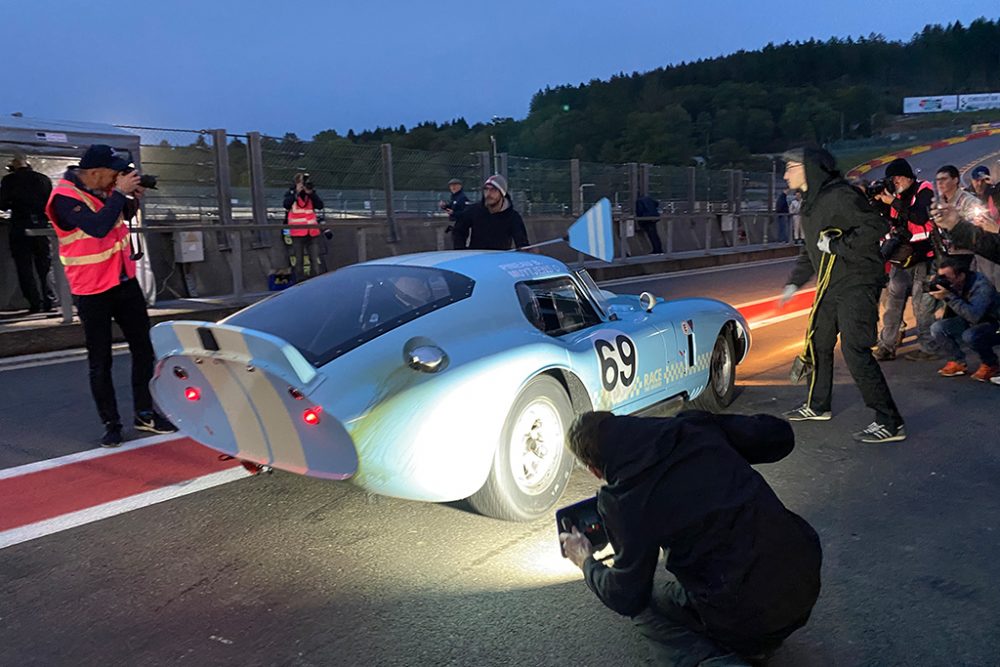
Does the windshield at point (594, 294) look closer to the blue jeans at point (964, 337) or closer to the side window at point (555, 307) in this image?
the side window at point (555, 307)

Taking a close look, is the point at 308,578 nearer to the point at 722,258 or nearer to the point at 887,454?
the point at 887,454

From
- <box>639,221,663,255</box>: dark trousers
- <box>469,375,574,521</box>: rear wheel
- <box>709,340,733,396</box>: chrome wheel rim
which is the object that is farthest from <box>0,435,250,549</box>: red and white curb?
<box>639,221,663,255</box>: dark trousers

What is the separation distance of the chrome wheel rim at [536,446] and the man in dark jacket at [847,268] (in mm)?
2196

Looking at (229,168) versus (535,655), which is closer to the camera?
(535,655)

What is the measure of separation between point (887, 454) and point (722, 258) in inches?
649

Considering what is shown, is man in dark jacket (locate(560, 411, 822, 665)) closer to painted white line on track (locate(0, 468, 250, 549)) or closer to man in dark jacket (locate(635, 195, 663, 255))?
painted white line on track (locate(0, 468, 250, 549))

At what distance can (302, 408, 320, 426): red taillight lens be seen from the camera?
3.14 metres

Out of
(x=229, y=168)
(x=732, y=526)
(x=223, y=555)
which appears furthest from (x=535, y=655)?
(x=229, y=168)

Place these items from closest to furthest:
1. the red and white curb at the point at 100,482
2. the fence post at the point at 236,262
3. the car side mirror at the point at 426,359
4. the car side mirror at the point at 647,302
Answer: the car side mirror at the point at 426,359 < the red and white curb at the point at 100,482 < the car side mirror at the point at 647,302 < the fence post at the point at 236,262

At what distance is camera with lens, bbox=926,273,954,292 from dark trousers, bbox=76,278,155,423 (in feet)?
19.9

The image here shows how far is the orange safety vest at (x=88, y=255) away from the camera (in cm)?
489

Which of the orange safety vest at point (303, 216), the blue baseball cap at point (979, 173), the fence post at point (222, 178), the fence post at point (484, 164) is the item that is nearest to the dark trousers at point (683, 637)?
the blue baseball cap at point (979, 173)

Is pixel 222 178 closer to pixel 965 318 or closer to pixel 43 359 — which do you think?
pixel 43 359

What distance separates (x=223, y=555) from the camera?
350 centimetres
